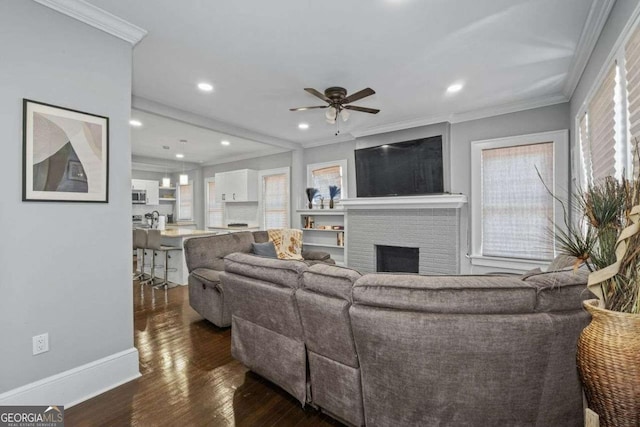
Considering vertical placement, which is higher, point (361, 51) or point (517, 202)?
point (361, 51)

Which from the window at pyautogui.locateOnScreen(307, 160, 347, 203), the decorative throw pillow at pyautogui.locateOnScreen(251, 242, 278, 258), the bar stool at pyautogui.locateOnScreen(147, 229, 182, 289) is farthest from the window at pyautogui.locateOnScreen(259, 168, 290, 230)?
the bar stool at pyautogui.locateOnScreen(147, 229, 182, 289)

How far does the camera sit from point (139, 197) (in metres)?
8.21

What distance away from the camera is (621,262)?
38.1 inches

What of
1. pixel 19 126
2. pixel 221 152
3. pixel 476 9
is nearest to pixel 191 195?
pixel 221 152

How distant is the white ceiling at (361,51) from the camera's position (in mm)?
2062

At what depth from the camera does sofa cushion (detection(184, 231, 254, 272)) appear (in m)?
3.67

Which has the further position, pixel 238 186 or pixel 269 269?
pixel 238 186

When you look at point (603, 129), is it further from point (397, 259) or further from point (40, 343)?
point (40, 343)

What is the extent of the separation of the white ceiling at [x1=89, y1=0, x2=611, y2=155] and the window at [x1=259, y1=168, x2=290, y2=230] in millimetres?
2597

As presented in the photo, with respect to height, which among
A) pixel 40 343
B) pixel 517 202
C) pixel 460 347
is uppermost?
pixel 517 202

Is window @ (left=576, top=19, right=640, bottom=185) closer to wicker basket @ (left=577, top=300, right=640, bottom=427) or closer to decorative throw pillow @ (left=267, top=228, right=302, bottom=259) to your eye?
wicker basket @ (left=577, top=300, right=640, bottom=427)

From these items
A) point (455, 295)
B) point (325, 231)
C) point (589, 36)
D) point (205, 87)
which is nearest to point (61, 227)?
point (205, 87)

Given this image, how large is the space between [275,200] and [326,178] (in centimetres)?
149

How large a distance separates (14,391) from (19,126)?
1.62 meters
